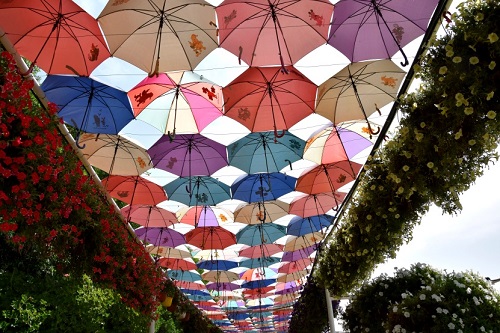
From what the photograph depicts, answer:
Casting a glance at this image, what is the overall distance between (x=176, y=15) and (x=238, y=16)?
809 millimetres

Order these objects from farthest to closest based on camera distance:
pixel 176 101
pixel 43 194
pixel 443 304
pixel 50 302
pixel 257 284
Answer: pixel 257 284
pixel 176 101
pixel 443 304
pixel 50 302
pixel 43 194

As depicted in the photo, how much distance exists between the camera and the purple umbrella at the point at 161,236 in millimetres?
11323

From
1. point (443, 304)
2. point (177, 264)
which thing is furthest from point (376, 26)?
point (177, 264)

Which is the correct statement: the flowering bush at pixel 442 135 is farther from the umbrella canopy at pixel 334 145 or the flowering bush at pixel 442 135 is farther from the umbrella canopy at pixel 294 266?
the umbrella canopy at pixel 294 266

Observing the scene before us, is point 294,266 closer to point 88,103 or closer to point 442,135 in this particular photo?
point 88,103

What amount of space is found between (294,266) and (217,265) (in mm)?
3152

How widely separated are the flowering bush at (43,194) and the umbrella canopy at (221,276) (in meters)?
11.0

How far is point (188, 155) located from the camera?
779 cm

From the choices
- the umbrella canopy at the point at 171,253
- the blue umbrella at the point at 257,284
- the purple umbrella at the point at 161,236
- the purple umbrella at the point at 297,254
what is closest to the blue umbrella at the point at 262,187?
the purple umbrella at the point at 161,236

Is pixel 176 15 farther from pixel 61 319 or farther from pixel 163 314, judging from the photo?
pixel 163 314

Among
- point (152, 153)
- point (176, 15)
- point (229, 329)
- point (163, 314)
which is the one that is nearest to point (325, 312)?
point (163, 314)

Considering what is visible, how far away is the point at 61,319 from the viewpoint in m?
3.89

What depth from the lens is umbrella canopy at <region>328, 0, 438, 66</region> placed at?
16.8 ft

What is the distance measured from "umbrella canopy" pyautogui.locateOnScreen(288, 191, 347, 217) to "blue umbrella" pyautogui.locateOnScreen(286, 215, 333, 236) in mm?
946
